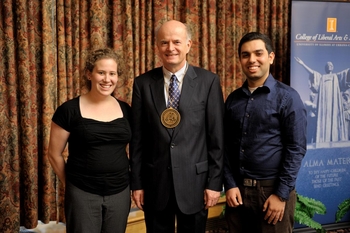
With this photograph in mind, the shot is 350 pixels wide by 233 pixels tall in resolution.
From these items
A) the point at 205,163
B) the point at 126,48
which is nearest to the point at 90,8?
the point at 126,48

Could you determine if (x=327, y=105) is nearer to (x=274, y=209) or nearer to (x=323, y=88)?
(x=323, y=88)

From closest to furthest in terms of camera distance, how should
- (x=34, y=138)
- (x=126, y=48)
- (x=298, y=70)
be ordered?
1. (x=34, y=138)
2. (x=126, y=48)
3. (x=298, y=70)

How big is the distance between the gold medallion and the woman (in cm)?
21

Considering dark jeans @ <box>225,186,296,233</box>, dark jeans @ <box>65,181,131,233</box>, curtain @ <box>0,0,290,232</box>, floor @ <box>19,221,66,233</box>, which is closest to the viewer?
dark jeans @ <box>65,181,131,233</box>

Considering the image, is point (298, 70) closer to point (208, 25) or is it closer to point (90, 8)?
point (208, 25)

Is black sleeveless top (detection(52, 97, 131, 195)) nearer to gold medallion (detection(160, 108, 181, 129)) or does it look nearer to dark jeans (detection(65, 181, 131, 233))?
dark jeans (detection(65, 181, 131, 233))

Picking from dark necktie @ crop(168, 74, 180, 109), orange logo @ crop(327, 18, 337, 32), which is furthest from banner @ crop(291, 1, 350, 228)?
dark necktie @ crop(168, 74, 180, 109)

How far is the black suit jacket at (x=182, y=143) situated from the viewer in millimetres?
1895

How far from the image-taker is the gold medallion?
1.88m

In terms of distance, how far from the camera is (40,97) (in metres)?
2.84

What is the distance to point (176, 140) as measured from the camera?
1883mm

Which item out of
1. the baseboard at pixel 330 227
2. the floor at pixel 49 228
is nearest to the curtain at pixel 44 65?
the floor at pixel 49 228

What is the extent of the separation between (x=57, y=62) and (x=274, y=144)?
1.81 metres

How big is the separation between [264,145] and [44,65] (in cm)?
175
